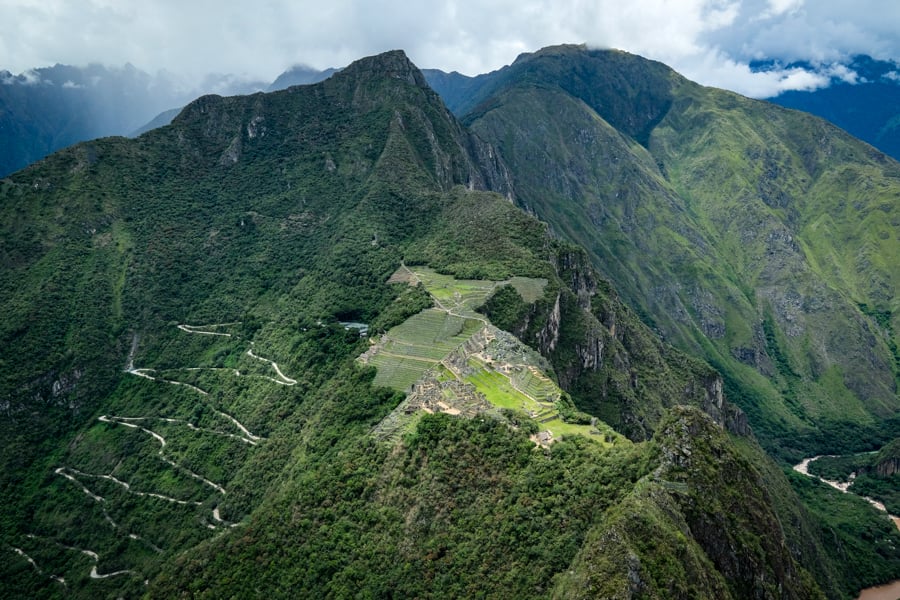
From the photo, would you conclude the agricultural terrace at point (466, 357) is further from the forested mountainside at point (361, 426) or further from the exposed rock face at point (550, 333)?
the exposed rock face at point (550, 333)

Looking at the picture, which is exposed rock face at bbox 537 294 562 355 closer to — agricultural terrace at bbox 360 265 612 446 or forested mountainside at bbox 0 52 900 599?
forested mountainside at bbox 0 52 900 599

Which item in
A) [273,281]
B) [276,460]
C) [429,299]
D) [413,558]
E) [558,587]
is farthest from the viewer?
[273,281]

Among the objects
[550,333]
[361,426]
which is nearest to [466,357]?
[361,426]

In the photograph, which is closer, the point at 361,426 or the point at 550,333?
the point at 361,426

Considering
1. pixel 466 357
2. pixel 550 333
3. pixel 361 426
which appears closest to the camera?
pixel 361 426

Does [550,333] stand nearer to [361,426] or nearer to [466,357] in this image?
[466,357]

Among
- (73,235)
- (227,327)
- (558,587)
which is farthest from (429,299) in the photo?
(73,235)

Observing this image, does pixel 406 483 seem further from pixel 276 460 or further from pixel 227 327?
pixel 227 327

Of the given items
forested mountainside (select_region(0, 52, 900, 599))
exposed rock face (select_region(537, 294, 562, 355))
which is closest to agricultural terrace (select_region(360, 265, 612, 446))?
forested mountainside (select_region(0, 52, 900, 599))
